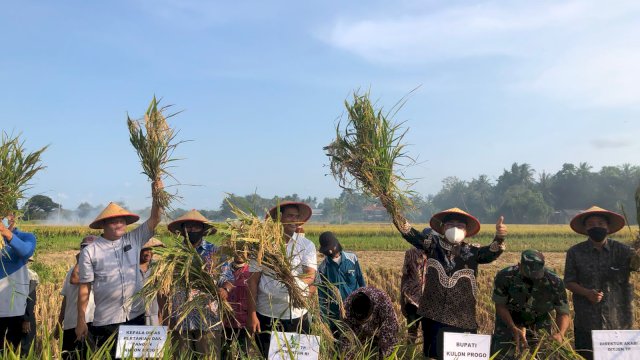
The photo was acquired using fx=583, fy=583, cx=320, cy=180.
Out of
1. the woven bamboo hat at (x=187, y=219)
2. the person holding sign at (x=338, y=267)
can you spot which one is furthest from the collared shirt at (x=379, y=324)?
the woven bamboo hat at (x=187, y=219)

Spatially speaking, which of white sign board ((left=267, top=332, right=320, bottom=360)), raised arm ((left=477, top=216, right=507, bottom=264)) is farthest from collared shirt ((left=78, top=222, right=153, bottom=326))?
raised arm ((left=477, top=216, right=507, bottom=264))

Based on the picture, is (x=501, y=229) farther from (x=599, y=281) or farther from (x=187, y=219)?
(x=187, y=219)

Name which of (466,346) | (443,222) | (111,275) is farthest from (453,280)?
(111,275)

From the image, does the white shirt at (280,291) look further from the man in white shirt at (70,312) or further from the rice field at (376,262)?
the man in white shirt at (70,312)

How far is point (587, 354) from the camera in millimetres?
4480

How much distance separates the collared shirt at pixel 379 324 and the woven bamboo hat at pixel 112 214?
193cm

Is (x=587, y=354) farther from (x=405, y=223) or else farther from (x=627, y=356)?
(x=405, y=223)

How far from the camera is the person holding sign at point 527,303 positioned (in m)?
4.29

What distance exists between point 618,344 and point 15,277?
15.1 ft

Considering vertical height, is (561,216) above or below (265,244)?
above

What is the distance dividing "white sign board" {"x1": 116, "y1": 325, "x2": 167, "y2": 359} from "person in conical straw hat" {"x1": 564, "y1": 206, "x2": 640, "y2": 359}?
312 centimetres

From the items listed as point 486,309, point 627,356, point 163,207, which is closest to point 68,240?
point 486,309

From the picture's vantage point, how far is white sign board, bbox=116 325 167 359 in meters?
3.56

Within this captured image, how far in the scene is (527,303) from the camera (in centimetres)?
435
